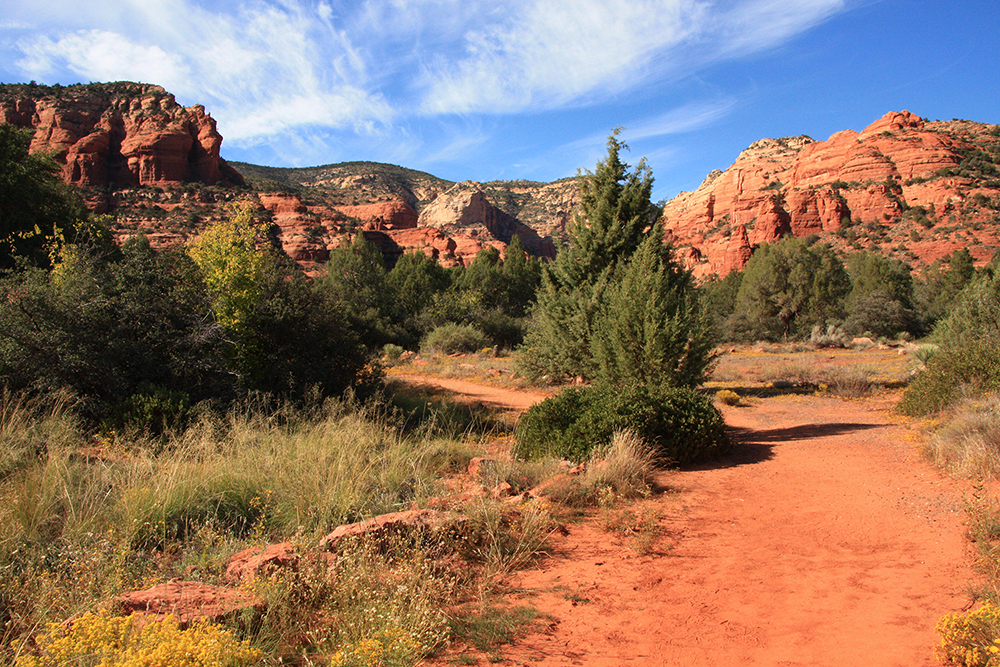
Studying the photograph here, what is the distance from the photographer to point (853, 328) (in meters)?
36.8

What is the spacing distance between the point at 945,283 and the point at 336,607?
163ft

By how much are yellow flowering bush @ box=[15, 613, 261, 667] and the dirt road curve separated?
1.64 m

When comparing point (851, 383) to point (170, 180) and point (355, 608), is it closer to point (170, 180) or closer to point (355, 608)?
point (355, 608)

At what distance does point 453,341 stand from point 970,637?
93.4ft

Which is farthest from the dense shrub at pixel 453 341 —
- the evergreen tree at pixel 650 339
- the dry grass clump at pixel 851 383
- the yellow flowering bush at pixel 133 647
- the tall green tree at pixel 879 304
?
the yellow flowering bush at pixel 133 647

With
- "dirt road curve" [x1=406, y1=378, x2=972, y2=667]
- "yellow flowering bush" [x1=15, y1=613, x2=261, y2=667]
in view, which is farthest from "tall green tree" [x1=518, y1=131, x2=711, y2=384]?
"yellow flowering bush" [x1=15, y1=613, x2=261, y2=667]

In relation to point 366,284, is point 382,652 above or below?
below

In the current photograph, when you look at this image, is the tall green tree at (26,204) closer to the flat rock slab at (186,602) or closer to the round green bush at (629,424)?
the round green bush at (629,424)

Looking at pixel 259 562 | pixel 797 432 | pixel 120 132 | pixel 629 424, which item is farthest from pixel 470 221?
pixel 259 562

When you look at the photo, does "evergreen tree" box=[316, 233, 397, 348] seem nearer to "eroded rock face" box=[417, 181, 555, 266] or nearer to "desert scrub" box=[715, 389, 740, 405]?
"desert scrub" box=[715, 389, 740, 405]

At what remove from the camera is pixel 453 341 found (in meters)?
30.7

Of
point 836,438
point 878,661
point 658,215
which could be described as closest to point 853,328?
point 658,215

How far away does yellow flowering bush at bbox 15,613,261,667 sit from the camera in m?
2.19

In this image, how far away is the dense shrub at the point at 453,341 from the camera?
30.3m
